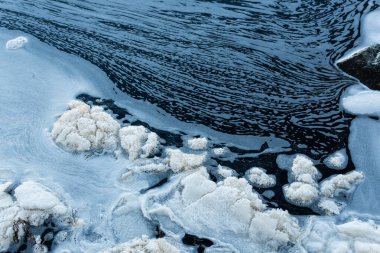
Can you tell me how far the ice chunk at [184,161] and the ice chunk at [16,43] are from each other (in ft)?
7.36

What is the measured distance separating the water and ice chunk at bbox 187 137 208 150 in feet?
0.72

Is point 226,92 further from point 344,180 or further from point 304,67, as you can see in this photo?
point 344,180

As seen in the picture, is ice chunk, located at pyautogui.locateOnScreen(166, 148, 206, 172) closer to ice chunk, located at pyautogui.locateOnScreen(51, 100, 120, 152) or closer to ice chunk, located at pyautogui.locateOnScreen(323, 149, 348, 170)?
ice chunk, located at pyautogui.locateOnScreen(51, 100, 120, 152)

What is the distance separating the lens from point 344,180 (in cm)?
266

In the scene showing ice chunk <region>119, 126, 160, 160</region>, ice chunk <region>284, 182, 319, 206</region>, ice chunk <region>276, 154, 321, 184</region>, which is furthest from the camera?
ice chunk <region>119, 126, 160, 160</region>

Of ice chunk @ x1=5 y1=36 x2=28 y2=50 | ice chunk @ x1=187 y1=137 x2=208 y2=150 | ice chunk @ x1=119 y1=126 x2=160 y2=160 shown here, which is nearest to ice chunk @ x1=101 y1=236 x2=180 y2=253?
ice chunk @ x1=119 y1=126 x2=160 y2=160

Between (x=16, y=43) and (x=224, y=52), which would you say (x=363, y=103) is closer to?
(x=224, y=52)

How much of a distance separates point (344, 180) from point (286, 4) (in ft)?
7.62

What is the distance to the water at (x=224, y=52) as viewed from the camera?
10.5ft

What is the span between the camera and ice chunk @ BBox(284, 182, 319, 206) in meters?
2.56

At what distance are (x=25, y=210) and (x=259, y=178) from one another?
1437 millimetres

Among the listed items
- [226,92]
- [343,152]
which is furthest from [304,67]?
[343,152]

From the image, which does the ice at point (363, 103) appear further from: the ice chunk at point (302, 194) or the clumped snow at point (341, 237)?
the clumped snow at point (341, 237)

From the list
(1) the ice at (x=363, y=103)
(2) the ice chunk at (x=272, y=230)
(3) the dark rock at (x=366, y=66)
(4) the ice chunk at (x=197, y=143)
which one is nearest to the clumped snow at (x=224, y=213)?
(2) the ice chunk at (x=272, y=230)
